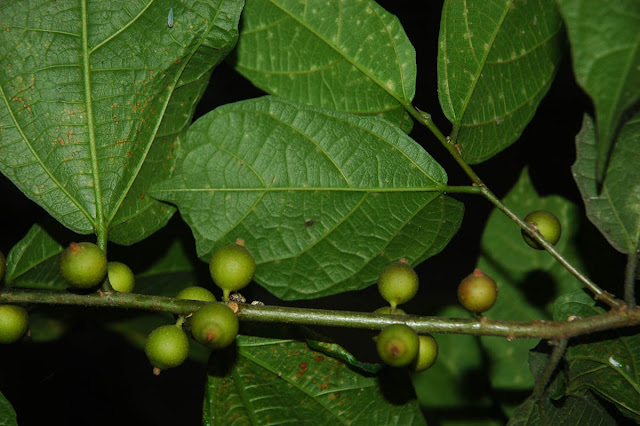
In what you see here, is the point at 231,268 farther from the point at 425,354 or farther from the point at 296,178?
the point at 425,354

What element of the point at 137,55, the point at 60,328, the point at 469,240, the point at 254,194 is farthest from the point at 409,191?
the point at 60,328

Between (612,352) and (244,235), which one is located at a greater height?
(244,235)

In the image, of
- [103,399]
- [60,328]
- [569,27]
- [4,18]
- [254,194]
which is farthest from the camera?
[103,399]

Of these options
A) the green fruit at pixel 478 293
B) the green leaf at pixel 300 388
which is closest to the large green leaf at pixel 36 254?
the green leaf at pixel 300 388

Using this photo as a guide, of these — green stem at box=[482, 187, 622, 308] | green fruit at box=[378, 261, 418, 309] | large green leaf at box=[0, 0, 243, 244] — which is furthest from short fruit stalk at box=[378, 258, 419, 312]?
large green leaf at box=[0, 0, 243, 244]

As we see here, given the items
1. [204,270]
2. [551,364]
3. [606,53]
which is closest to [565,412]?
[551,364]

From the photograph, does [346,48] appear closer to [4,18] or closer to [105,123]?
[105,123]

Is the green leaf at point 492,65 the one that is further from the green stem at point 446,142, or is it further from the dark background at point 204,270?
the dark background at point 204,270
